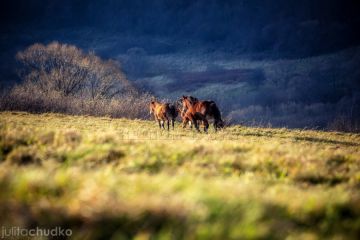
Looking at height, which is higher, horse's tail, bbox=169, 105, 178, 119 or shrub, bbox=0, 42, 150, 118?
shrub, bbox=0, 42, 150, 118

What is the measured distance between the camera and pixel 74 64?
5906cm

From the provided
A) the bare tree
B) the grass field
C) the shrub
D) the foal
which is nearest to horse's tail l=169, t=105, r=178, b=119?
the foal

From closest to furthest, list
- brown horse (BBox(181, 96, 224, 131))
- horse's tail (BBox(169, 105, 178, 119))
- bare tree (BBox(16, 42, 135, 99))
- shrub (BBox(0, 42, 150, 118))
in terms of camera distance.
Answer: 1. brown horse (BBox(181, 96, 224, 131))
2. horse's tail (BBox(169, 105, 178, 119))
3. shrub (BBox(0, 42, 150, 118))
4. bare tree (BBox(16, 42, 135, 99))

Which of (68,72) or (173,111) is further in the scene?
(68,72)

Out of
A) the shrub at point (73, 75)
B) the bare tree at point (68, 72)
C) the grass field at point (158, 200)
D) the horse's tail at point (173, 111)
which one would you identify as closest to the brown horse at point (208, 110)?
the horse's tail at point (173, 111)

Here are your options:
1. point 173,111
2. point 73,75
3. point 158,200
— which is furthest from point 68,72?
point 158,200

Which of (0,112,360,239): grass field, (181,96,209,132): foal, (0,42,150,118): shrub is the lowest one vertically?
(0,112,360,239): grass field

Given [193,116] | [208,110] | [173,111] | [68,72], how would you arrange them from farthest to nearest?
[68,72] < [173,111] < [193,116] < [208,110]

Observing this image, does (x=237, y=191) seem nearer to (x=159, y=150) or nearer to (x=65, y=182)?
(x=65, y=182)

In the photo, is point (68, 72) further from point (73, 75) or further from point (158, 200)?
point (158, 200)

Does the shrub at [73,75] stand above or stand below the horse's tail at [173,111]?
above

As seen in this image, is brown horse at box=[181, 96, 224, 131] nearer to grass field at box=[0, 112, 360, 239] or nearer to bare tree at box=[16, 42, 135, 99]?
grass field at box=[0, 112, 360, 239]

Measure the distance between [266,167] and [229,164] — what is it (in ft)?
2.91

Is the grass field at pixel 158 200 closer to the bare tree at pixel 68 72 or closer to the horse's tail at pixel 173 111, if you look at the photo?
the horse's tail at pixel 173 111
